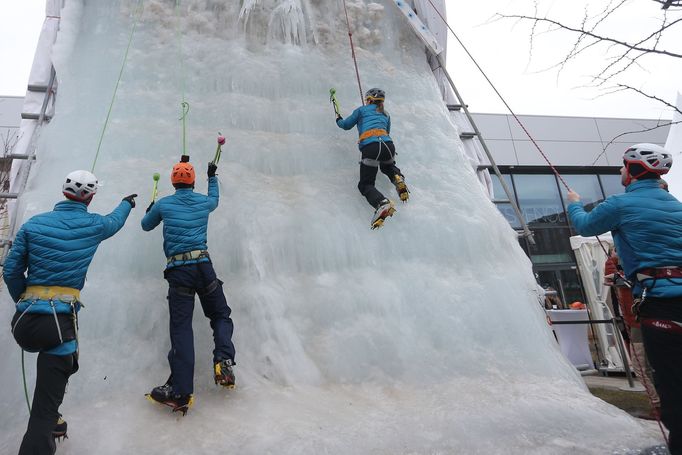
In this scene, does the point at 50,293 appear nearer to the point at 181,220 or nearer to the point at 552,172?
the point at 181,220

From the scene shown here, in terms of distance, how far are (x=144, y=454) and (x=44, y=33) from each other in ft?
12.6

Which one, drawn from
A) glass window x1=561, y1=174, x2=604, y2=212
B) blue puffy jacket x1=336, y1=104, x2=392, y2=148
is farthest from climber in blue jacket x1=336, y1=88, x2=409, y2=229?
glass window x1=561, y1=174, x2=604, y2=212

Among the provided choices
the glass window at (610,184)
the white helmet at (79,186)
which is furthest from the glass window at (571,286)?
the white helmet at (79,186)

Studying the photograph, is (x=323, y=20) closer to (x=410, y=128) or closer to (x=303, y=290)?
(x=410, y=128)

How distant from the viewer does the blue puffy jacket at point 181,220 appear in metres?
2.49

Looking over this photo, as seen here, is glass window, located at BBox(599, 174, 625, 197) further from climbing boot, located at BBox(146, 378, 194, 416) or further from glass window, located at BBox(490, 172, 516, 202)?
climbing boot, located at BBox(146, 378, 194, 416)

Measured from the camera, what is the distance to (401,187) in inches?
137

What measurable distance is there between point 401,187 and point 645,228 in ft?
5.97

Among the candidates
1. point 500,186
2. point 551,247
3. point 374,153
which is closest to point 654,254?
point 374,153

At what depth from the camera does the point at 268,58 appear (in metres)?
4.16

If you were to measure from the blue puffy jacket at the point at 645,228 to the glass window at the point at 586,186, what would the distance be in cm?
1167

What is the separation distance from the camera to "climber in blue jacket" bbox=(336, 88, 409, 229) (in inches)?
136

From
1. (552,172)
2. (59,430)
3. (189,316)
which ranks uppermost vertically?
(552,172)

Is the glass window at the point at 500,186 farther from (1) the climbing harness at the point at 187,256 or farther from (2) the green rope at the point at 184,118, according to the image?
(1) the climbing harness at the point at 187,256
